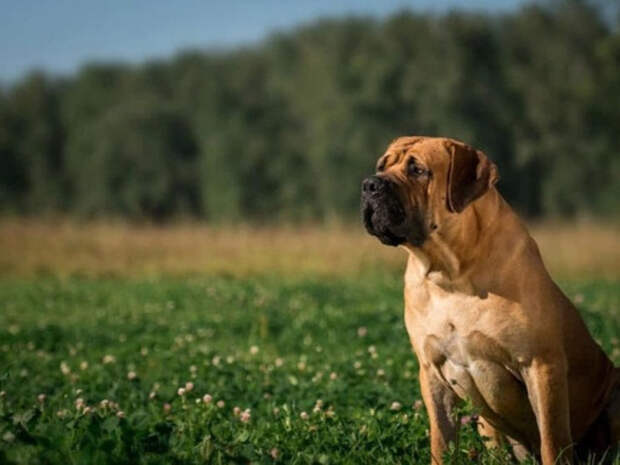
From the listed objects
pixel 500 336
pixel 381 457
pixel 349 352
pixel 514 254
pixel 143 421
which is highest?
pixel 514 254

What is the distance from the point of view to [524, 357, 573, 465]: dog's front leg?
446 centimetres

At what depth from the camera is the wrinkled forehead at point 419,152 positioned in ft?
15.6

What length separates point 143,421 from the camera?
459 centimetres

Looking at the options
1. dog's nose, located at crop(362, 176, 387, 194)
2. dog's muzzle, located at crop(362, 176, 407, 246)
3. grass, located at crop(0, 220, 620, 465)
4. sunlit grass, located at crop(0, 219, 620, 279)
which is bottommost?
sunlit grass, located at crop(0, 219, 620, 279)

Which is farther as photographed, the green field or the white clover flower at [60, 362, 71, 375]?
the white clover flower at [60, 362, 71, 375]

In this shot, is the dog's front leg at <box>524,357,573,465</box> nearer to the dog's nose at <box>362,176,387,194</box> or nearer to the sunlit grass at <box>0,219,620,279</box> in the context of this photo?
the dog's nose at <box>362,176,387,194</box>

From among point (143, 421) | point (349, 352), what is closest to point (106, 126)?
point (349, 352)

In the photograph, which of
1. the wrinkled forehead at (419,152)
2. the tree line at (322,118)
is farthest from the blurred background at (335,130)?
the wrinkled forehead at (419,152)

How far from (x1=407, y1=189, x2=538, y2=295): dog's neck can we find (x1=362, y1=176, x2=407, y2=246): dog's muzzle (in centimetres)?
16

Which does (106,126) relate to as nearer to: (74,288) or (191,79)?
(191,79)

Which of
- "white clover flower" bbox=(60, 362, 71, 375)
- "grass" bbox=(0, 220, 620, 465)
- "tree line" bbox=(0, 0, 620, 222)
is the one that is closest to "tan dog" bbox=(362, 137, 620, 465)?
"grass" bbox=(0, 220, 620, 465)

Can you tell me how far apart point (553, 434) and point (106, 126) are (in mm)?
53035

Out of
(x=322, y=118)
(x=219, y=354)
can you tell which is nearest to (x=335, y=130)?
(x=322, y=118)

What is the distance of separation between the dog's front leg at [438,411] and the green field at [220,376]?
159 millimetres
